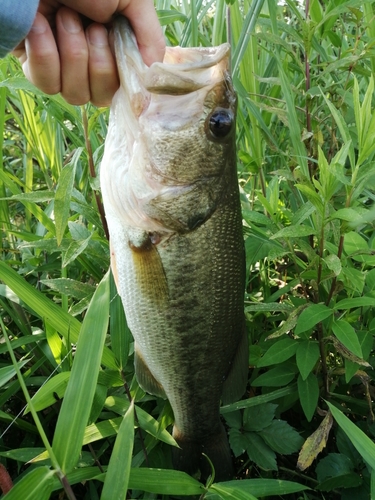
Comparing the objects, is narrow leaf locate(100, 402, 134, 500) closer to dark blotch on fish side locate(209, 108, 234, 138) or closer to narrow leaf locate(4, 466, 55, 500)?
narrow leaf locate(4, 466, 55, 500)

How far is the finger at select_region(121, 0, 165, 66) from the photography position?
4.96ft

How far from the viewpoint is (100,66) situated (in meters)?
A: 1.56

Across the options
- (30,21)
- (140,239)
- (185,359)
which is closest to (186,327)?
(185,359)

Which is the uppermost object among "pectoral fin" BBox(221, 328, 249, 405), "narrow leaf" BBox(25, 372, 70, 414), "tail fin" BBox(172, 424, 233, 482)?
"narrow leaf" BBox(25, 372, 70, 414)

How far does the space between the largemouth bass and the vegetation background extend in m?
0.17

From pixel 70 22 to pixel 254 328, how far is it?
1429mm

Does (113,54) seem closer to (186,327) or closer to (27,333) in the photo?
(186,327)

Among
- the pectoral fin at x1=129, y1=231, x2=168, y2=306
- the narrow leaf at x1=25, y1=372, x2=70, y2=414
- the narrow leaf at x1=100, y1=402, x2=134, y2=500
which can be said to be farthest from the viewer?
the pectoral fin at x1=129, y1=231, x2=168, y2=306

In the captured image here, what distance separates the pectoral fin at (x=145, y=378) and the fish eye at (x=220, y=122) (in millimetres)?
808

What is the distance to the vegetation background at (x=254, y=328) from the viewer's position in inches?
58.3

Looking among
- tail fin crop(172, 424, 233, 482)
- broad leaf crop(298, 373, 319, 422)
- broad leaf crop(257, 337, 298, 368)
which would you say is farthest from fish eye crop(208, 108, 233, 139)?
tail fin crop(172, 424, 233, 482)

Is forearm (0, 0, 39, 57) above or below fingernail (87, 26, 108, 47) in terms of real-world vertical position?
above

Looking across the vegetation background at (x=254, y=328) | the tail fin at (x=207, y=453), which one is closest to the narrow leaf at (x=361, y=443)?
the vegetation background at (x=254, y=328)

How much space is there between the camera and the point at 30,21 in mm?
1364
